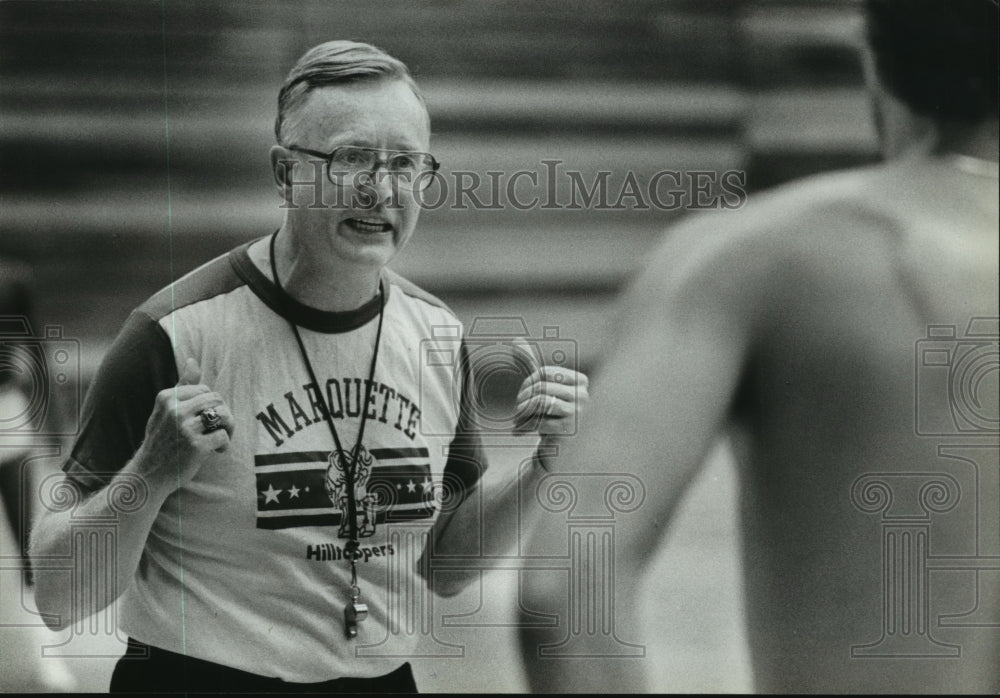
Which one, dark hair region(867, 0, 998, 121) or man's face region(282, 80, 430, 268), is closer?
man's face region(282, 80, 430, 268)

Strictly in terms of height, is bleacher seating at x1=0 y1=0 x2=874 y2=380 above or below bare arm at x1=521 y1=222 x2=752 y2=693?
above

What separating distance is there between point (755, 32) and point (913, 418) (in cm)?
104

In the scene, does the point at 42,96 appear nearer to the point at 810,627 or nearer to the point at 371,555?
the point at 371,555

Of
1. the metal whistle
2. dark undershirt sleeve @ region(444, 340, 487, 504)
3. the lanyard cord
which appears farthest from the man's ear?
the metal whistle

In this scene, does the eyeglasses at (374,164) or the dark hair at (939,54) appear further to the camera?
the dark hair at (939,54)

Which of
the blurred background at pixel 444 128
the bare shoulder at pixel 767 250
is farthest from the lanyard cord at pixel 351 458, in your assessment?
the bare shoulder at pixel 767 250

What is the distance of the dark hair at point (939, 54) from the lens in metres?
3.18

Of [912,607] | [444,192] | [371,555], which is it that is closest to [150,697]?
[371,555]

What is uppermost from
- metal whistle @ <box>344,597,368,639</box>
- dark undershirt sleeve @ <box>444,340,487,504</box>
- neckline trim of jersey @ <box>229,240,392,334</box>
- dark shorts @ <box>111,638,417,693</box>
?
neckline trim of jersey @ <box>229,240,392,334</box>

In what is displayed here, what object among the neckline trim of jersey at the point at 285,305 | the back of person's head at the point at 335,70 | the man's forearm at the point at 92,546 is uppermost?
the back of person's head at the point at 335,70

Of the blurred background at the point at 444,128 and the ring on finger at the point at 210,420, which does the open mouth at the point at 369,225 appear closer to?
the blurred background at the point at 444,128

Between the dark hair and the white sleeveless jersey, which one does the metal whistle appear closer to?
the white sleeveless jersey

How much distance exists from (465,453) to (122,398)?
2.80 feet

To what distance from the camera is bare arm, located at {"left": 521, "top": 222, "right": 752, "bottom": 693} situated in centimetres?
315
